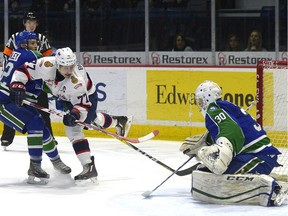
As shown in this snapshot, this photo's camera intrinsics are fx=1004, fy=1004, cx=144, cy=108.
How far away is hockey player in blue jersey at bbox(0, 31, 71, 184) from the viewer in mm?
6086

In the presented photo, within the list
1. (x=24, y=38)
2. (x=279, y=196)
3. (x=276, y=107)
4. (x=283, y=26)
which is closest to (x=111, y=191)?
(x=279, y=196)

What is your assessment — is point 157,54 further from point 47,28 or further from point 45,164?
point 45,164

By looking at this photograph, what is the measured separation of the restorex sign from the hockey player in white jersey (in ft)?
6.82

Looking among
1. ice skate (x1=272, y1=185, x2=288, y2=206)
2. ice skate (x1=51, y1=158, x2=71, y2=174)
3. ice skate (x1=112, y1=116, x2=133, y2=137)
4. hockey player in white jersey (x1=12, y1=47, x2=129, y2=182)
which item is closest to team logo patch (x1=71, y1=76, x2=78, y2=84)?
hockey player in white jersey (x1=12, y1=47, x2=129, y2=182)

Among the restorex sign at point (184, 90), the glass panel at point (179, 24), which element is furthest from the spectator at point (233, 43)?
the restorex sign at point (184, 90)

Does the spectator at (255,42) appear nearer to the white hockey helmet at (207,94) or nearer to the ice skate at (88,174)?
the ice skate at (88,174)

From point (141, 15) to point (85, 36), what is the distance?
60 cm

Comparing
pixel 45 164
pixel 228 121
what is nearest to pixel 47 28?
pixel 45 164

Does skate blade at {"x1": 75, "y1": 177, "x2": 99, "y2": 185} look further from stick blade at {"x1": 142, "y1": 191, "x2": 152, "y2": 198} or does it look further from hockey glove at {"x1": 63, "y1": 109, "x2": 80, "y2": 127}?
stick blade at {"x1": 142, "y1": 191, "x2": 152, "y2": 198}

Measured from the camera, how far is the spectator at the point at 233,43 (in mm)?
8641

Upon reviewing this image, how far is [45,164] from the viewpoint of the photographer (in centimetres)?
698

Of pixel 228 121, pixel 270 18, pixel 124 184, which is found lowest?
pixel 124 184

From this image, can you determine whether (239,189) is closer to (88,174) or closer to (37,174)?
(88,174)

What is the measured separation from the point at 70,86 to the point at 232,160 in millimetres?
1191
